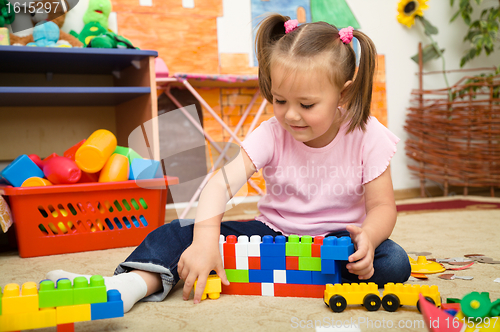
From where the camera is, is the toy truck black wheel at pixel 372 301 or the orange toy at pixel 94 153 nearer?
the toy truck black wheel at pixel 372 301

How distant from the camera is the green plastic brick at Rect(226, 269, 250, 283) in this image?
69 centimetres

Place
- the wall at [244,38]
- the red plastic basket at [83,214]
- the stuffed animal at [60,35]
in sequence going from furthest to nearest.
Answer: the wall at [244,38]
the stuffed animal at [60,35]
the red plastic basket at [83,214]

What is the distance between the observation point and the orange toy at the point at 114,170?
3.81 feet

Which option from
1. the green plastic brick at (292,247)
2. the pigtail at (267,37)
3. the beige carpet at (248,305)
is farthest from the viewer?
the pigtail at (267,37)

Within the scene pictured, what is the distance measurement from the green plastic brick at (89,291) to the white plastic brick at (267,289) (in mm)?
268

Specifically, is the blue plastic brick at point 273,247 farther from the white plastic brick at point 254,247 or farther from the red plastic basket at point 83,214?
the red plastic basket at point 83,214

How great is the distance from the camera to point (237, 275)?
69 centimetres

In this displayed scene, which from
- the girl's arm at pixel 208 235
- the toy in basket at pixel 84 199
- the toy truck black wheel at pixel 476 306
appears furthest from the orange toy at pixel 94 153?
the toy truck black wheel at pixel 476 306

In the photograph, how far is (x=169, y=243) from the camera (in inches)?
28.2

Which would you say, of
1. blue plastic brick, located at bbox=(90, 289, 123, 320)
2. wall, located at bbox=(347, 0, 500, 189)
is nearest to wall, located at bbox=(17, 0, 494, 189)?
wall, located at bbox=(347, 0, 500, 189)

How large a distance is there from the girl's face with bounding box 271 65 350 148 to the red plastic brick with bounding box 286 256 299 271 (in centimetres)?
20

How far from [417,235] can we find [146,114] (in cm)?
89

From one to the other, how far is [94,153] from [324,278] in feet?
2.43

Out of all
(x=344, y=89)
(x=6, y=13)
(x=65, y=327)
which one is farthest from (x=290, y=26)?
(x=6, y=13)
